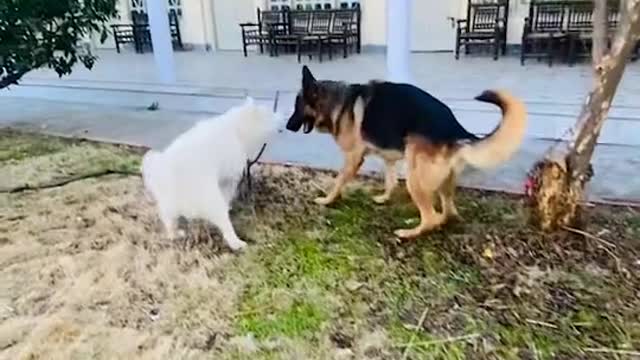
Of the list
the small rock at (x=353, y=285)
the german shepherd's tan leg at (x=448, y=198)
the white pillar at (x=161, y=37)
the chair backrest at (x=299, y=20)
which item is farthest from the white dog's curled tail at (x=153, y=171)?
the chair backrest at (x=299, y=20)

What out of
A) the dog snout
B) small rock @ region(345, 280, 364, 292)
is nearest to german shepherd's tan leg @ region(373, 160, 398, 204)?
the dog snout

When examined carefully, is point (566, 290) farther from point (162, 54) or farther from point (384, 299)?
point (162, 54)

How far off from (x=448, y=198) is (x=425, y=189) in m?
0.25

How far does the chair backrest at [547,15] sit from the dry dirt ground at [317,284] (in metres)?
5.17

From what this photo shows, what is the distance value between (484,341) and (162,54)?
5467mm

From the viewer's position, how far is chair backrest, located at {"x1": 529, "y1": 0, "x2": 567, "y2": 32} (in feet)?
25.1

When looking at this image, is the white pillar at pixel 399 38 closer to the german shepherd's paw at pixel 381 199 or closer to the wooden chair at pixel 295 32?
the german shepherd's paw at pixel 381 199

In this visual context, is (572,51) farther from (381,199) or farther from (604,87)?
(604,87)

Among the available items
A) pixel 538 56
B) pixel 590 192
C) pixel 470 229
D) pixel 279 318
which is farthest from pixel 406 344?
pixel 538 56

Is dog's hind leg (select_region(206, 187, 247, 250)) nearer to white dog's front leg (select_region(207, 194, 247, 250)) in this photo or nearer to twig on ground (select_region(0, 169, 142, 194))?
white dog's front leg (select_region(207, 194, 247, 250))

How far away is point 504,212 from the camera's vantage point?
123 inches

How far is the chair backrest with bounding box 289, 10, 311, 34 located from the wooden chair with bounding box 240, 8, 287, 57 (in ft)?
0.36

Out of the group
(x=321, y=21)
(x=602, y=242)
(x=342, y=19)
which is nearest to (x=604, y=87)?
(x=602, y=242)

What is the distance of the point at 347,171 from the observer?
3.19 meters
